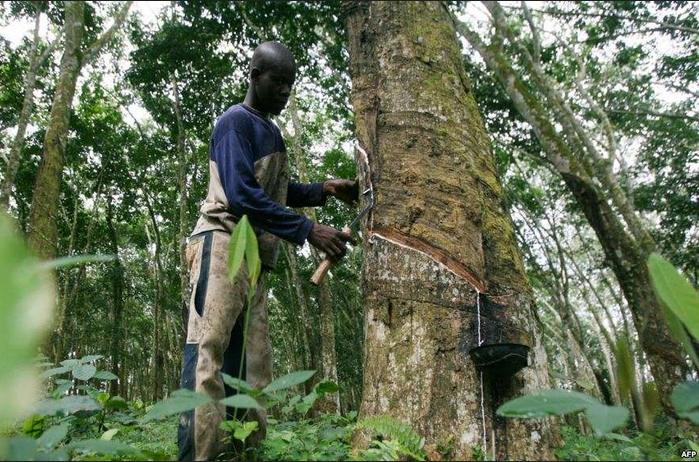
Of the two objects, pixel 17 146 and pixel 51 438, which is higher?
pixel 17 146

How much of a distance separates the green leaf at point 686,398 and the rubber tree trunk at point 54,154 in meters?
6.16

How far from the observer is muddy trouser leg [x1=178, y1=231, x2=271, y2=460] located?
1731 mm

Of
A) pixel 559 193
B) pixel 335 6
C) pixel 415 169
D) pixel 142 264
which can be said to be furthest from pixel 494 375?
pixel 142 264

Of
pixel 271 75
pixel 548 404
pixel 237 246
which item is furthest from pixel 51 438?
pixel 271 75

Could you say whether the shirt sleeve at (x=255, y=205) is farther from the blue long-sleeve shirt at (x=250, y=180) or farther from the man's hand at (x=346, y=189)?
the man's hand at (x=346, y=189)

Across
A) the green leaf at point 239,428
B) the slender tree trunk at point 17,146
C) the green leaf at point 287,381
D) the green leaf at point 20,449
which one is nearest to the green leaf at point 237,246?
the green leaf at point 287,381

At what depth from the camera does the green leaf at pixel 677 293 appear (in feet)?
3.22

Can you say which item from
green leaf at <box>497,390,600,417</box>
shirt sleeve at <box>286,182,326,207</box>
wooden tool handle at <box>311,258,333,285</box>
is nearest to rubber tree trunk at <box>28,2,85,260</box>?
shirt sleeve at <box>286,182,326,207</box>

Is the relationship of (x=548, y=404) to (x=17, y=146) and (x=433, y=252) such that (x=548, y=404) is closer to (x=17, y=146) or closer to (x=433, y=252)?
(x=433, y=252)

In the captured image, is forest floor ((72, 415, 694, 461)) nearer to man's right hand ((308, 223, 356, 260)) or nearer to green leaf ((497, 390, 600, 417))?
green leaf ((497, 390, 600, 417))

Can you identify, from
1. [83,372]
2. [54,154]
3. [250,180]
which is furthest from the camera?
[54,154]

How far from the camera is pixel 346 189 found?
2.41 meters

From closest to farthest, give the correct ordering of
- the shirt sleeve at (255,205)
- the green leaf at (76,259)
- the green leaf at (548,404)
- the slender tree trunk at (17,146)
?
the green leaf at (76,259)
the green leaf at (548,404)
the shirt sleeve at (255,205)
the slender tree trunk at (17,146)

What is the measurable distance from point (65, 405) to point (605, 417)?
1.19m
